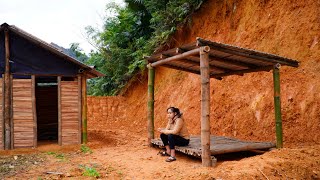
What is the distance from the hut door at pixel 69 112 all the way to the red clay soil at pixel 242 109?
37 centimetres

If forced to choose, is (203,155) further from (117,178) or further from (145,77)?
(145,77)

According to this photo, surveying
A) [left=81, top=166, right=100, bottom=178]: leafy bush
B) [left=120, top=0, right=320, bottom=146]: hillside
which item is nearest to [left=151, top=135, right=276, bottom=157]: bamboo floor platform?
[left=120, top=0, right=320, bottom=146]: hillside

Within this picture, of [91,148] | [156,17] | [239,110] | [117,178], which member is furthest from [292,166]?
[156,17]

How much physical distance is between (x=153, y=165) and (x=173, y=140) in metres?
0.85

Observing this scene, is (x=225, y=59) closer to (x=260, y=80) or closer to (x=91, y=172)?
(x=260, y=80)

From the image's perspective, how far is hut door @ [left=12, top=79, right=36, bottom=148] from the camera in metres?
9.04

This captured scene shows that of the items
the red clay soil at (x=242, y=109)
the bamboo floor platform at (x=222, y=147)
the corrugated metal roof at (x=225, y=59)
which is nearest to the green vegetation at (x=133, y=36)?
the red clay soil at (x=242, y=109)

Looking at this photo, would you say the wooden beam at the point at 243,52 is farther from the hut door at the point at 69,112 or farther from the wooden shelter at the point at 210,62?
the hut door at the point at 69,112

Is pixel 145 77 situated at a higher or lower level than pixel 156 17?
lower

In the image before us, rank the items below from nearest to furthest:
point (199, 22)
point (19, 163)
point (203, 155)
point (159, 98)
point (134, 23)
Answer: point (203, 155) < point (19, 163) < point (199, 22) < point (159, 98) < point (134, 23)

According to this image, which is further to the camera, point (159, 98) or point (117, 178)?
point (159, 98)

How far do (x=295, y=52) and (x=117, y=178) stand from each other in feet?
22.9

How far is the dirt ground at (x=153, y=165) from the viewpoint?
5.55 m

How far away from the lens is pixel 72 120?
9.68 meters
